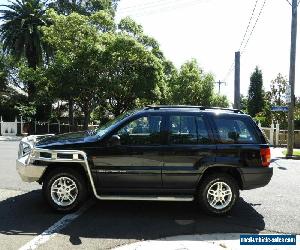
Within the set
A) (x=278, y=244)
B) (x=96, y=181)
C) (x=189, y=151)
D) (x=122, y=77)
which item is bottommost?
(x=278, y=244)

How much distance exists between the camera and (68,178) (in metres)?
7.11

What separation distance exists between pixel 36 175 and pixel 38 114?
1377 inches

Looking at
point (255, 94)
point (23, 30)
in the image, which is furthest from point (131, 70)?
point (255, 94)

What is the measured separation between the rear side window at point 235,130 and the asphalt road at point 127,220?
4.24 feet

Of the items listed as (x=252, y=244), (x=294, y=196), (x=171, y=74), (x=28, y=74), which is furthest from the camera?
(x=171, y=74)

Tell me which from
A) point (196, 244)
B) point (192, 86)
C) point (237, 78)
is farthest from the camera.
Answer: point (192, 86)

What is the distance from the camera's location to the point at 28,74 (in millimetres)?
35719

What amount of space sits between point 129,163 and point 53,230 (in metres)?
1.65

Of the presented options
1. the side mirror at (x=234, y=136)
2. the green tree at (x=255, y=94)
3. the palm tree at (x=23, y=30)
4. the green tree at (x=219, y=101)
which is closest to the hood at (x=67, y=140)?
the side mirror at (x=234, y=136)

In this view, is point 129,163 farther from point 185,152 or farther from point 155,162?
point 185,152

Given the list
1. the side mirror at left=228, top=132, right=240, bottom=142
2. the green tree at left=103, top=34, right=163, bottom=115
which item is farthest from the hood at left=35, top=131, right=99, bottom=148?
A: the green tree at left=103, top=34, right=163, bottom=115

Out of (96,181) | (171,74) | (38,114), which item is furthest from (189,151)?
(171,74)

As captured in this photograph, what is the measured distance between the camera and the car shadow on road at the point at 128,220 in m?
6.19

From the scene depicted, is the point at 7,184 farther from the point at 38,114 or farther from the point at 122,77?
the point at 38,114
